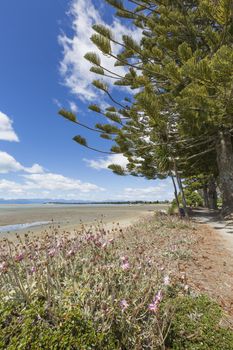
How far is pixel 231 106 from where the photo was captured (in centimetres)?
824

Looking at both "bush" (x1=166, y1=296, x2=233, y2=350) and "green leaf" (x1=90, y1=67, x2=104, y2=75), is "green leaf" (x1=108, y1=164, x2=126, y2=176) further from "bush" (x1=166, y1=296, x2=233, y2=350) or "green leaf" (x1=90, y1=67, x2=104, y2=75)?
"bush" (x1=166, y1=296, x2=233, y2=350)

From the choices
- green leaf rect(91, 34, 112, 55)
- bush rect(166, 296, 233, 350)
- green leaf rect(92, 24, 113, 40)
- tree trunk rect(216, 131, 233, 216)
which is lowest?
bush rect(166, 296, 233, 350)

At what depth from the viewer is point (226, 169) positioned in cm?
1166

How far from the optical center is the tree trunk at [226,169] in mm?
11525

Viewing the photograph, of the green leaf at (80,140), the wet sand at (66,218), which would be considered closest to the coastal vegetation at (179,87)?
the green leaf at (80,140)

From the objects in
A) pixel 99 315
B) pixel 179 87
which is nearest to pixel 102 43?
pixel 179 87

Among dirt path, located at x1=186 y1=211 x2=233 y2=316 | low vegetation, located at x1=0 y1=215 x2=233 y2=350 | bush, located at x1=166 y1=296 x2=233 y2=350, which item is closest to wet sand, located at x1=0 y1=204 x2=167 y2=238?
dirt path, located at x1=186 y1=211 x2=233 y2=316

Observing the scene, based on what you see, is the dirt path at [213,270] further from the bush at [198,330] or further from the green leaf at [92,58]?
the green leaf at [92,58]

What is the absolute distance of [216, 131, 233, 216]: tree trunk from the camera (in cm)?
1152

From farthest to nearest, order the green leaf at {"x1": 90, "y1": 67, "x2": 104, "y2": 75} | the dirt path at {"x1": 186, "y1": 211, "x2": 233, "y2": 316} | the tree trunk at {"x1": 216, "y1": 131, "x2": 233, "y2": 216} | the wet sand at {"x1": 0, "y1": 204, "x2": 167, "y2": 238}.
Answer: the wet sand at {"x1": 0, "y1": 204, "x2": 167, "y2": 238}, the tree trunk at {"x1": 216, "y1": 131, "x2": 233, "y2": 216}, the green leaf at {"x1": 90, "y1": 67, "x2": 104, "y2": 75}, the dirt path at {"x1": 186, "y1": 211, "x2": 233, "y2": 316}

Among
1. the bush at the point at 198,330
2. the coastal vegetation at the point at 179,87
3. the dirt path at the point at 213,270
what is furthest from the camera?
the coastal vegetation at the point at 179,87

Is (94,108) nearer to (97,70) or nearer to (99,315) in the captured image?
(97,70)

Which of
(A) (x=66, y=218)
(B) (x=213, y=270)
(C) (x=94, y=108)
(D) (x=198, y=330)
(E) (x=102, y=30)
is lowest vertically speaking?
(D) (x=198, y=330)

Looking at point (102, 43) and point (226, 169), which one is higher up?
point (102, 43)
